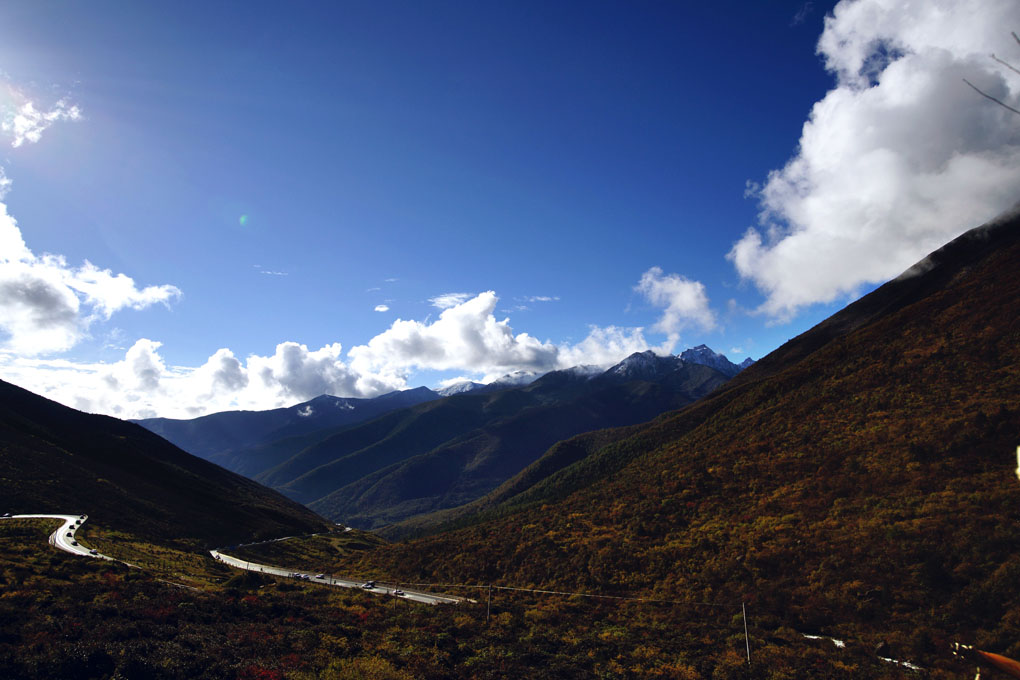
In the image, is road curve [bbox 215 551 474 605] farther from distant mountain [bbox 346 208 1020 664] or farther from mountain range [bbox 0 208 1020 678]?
distant mountain [bbox 346 208 1020 664]

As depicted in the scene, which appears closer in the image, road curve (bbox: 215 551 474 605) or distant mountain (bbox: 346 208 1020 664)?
distant mountain (bbox: 346 208 1020 664)

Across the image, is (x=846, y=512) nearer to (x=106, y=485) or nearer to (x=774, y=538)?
(x=774, y=538)

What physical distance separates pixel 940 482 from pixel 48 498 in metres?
120

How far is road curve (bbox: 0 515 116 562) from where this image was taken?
4099cm

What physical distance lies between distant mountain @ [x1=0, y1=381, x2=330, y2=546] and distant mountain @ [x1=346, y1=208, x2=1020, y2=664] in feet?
149

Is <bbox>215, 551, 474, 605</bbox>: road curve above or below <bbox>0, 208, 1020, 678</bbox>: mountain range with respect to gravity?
below

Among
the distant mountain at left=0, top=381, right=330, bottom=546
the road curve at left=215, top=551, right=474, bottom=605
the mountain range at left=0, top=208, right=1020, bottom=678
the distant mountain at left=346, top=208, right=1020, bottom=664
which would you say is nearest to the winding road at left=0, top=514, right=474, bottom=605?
the road curve at left=215, top=551, right=474, bottom=605

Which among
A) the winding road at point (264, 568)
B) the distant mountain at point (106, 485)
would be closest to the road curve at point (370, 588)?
the winding road at point (264, 568)

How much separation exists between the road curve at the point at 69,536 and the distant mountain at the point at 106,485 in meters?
4.27

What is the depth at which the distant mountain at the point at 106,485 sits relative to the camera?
70.9m

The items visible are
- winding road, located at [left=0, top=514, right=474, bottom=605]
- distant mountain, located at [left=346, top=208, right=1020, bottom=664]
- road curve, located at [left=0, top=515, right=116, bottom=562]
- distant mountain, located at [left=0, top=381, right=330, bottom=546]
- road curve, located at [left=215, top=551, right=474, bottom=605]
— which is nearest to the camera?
distant mountain, located at [left=346, top=208, right=1020, bottom=664]

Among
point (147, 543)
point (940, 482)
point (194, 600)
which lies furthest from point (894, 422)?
point (147, 543)

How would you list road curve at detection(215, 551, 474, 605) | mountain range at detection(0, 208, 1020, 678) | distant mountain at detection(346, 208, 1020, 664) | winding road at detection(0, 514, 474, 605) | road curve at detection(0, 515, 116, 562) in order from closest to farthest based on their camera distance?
mountain range at detection(0, 208, 1020, 678), distant mountain at detection(346, 208, 1020, 664), road curve at detection(0, 515, 116, 562), winding road at detection(0, 514, 474, 605), road curve at detection(215, 551, 474, 605)

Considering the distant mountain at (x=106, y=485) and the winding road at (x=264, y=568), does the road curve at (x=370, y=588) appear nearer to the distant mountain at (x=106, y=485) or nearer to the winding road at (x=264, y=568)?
the winding road at (x=264, y=568)
